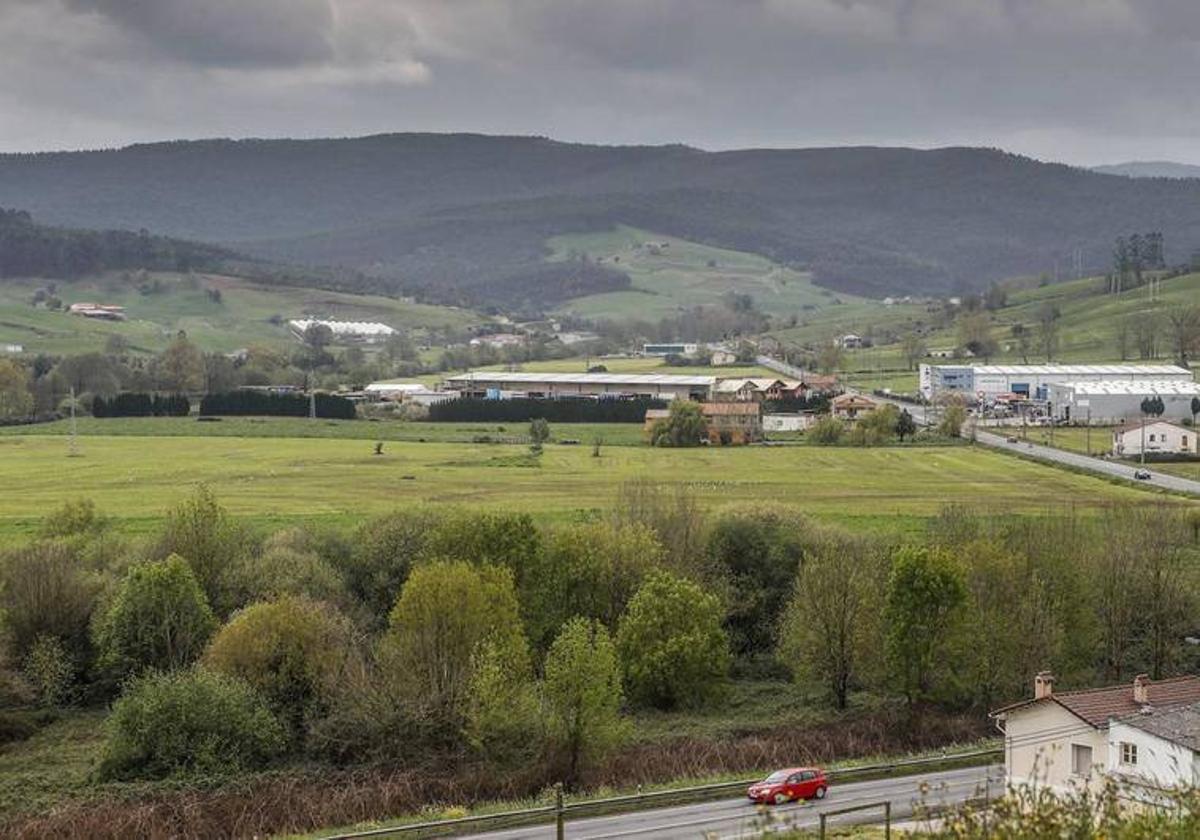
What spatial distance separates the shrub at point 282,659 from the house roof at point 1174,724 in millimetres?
19796

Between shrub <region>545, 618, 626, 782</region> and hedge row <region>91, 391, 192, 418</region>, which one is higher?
hedge row <region>91, 391, 192, 418</region>

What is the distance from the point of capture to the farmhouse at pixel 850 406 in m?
104

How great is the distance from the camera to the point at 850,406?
104750 mm

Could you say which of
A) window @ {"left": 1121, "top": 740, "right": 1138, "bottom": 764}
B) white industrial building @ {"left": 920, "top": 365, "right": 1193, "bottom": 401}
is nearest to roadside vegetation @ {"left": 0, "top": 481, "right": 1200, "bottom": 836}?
window @ {"left": 1121, "top": 740, "right": 1138, "bottom": 764}

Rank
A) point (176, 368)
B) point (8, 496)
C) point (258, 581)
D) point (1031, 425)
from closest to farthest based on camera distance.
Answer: point (258, 581), point (8, 496), point (1031, 425), point (176, 368)

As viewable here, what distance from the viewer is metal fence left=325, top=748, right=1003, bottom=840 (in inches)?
1088

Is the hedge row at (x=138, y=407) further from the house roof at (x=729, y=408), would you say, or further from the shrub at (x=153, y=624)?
the shrub at (x=153, y=624)

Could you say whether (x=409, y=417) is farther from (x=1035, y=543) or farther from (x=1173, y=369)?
(x=1035, y=543)

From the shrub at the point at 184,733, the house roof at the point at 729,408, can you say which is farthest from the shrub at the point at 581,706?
the house roof at the point at 729,408

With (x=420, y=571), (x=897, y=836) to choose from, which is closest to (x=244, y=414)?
(x=420, y=571)

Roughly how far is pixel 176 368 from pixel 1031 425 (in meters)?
74.1

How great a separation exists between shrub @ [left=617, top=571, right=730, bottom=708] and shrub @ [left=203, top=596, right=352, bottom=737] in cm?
818

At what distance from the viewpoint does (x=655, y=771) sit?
33969 millimetres

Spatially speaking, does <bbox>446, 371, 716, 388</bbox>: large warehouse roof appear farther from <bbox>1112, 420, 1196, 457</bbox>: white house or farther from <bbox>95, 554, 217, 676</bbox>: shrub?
<bbox>95, 554, 217, 676</bbox>: shrub
